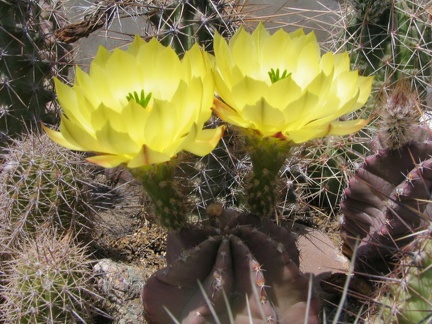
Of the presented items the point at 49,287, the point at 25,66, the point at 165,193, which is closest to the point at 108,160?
the point at 165,193

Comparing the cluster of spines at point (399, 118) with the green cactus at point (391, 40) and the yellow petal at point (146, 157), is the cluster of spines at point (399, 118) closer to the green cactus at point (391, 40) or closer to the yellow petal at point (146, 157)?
the green cactus at point (391, 40)

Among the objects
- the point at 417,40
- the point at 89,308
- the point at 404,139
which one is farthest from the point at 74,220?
the point at 417,40

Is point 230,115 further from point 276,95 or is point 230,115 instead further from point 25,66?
point 25,66

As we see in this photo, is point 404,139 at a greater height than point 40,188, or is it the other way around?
point 404,139

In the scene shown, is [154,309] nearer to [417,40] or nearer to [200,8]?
[200,8]

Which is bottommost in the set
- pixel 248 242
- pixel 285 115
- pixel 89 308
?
pixel 89 308

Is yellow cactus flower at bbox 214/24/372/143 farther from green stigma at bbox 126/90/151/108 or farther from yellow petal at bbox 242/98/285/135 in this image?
green stigma at bbox 126/90/151/108
